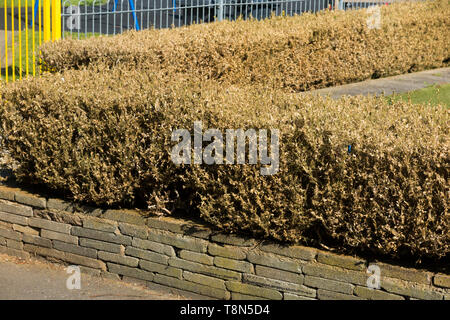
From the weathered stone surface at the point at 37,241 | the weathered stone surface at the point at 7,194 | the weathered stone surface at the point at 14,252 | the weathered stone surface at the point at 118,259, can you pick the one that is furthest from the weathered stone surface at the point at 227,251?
the weathered stone surface at the point at 7,194

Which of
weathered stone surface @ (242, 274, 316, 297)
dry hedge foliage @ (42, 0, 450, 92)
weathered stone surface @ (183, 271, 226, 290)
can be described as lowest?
weathered stone surface @ (183, 271, 226, 290)

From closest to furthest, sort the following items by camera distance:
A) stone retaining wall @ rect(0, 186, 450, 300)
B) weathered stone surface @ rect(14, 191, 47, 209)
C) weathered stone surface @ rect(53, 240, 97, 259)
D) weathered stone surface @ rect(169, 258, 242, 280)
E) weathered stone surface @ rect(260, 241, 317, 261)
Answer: stone retaining wall @ rect(0, 186, 450, 300)
weathered stone surface @ rect(260, 241, 317, 261)
weathered stone surface @ rect(169, 258, 242, 280)
weathered stone surface @ rect(53, 240, 97, 259)
weathered stone surface @ rect(14, 191, 47, 209)

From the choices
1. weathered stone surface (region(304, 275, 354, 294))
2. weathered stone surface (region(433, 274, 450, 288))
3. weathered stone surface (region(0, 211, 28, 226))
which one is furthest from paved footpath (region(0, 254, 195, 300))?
weathered stone surface (region(433, 274, 450, 288))

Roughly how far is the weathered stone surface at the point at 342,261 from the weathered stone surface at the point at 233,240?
0.47 meters

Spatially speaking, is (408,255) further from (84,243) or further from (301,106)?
(84,243)

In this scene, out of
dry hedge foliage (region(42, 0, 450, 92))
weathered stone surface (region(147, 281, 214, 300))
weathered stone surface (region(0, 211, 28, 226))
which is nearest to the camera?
weathered stone surface (region(147, 281, 214, 300))

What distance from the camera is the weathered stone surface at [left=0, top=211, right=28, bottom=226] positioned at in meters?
5.08

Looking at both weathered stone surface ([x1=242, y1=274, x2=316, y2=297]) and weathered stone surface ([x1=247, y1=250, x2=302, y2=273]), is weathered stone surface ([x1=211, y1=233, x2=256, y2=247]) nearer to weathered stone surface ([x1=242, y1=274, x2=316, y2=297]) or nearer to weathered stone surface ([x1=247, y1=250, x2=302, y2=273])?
weathered stone surface ([x1=247, y1=250, x2=302, y2=273])

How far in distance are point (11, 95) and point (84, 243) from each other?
4.60 ft

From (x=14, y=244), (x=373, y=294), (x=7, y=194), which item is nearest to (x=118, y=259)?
(x=14, y=244)

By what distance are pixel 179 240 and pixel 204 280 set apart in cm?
31

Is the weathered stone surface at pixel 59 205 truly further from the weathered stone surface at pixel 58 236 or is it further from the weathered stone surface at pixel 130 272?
the weathered stone surface at pixel 130 272

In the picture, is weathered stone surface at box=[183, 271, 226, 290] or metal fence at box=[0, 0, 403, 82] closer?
weathered stone surface at box=[183, 271, 226, 290]

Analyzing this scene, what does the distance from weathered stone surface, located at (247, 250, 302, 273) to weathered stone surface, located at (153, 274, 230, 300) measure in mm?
329
